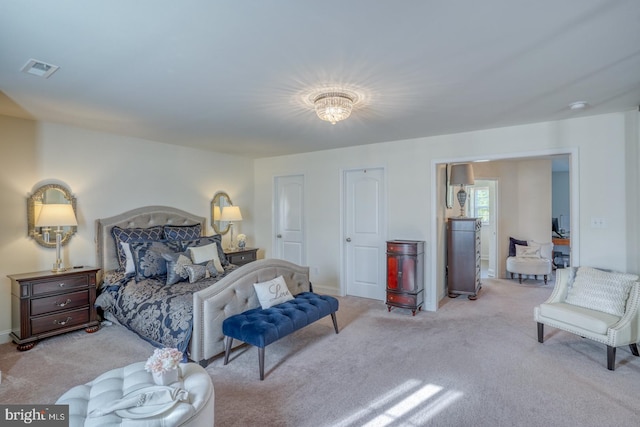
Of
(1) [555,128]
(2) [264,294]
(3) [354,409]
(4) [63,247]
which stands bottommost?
(3) [354,409]

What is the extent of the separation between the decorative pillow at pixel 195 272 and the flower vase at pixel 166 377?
1.82 m

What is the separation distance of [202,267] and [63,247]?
5.62 feet

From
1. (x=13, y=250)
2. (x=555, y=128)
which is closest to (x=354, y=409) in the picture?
(x=555, y=128)

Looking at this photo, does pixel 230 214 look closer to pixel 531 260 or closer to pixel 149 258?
pixel 149 258

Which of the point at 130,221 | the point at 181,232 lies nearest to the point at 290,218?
the point at 181,232

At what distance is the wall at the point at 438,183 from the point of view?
3439 mm

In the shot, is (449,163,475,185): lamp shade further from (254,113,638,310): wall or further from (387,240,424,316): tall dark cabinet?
(387,240,424,316): tall dark cabinet

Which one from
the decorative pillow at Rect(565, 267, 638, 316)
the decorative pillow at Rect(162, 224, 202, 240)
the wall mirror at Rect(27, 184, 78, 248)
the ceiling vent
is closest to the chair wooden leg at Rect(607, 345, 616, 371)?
the decorative pillow at Rect(565, 267, 638, 316)

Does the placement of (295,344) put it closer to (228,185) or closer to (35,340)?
(35,340)

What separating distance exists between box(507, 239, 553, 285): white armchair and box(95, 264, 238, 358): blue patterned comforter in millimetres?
5335

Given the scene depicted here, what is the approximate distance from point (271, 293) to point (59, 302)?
2.29m

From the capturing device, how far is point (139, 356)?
10.1 feet

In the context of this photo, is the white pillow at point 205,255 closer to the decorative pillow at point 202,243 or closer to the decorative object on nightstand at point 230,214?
the decorative pillow at point 202,243

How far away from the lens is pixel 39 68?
2.28 meters
